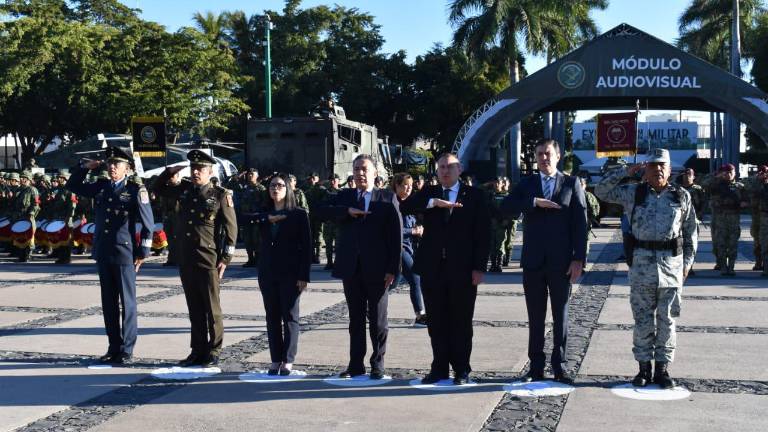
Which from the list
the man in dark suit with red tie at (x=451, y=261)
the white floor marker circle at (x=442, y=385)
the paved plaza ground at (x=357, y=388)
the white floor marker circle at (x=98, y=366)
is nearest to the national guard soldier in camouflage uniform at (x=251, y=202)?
the paved plaza ground at (x=357, y=388)

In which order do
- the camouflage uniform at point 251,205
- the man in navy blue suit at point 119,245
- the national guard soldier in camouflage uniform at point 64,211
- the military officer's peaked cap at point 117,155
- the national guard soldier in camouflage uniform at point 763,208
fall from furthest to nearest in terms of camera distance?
1. the national guard soldier in camouflage uniform at point 64,211
2. the camouflage uniform at point 251,205
3. the national guard soldier in camouflage uniform at point 763,208
4. the military officer's peaked cap at point 117,155
5. the man in navy blue suit at point 119,245

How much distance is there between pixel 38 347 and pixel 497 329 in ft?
15.0

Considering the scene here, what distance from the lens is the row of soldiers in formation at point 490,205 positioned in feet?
49.0

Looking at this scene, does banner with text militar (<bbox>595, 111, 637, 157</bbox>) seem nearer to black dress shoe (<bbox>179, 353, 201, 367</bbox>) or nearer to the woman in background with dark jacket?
the woman in background with dark jacket

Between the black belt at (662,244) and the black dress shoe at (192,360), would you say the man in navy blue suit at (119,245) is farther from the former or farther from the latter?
the black belt at (662,244)

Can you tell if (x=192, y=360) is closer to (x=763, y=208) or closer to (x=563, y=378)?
(x=563, y=378)

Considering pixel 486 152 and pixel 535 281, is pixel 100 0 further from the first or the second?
pixel 535 281

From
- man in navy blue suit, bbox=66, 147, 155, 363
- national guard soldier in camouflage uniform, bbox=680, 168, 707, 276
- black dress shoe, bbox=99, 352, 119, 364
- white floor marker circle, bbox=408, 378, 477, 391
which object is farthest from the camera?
national guard soldier in camouflage uniform, bbox=680, 168, 707, 276

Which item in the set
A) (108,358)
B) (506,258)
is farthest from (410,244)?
(506,258)

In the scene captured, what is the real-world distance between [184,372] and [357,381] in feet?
4.83

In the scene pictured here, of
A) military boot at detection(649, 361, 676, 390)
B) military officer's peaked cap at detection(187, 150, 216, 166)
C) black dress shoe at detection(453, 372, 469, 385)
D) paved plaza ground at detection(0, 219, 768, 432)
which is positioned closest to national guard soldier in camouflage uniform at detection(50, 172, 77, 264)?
paved plaza ground at detection(0, 219, 768, 432)

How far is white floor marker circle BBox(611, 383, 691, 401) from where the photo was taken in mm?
6586

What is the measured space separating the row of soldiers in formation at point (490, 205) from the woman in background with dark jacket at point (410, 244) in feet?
8.87

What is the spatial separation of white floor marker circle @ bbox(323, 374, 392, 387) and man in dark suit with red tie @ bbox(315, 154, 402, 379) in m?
0.05
